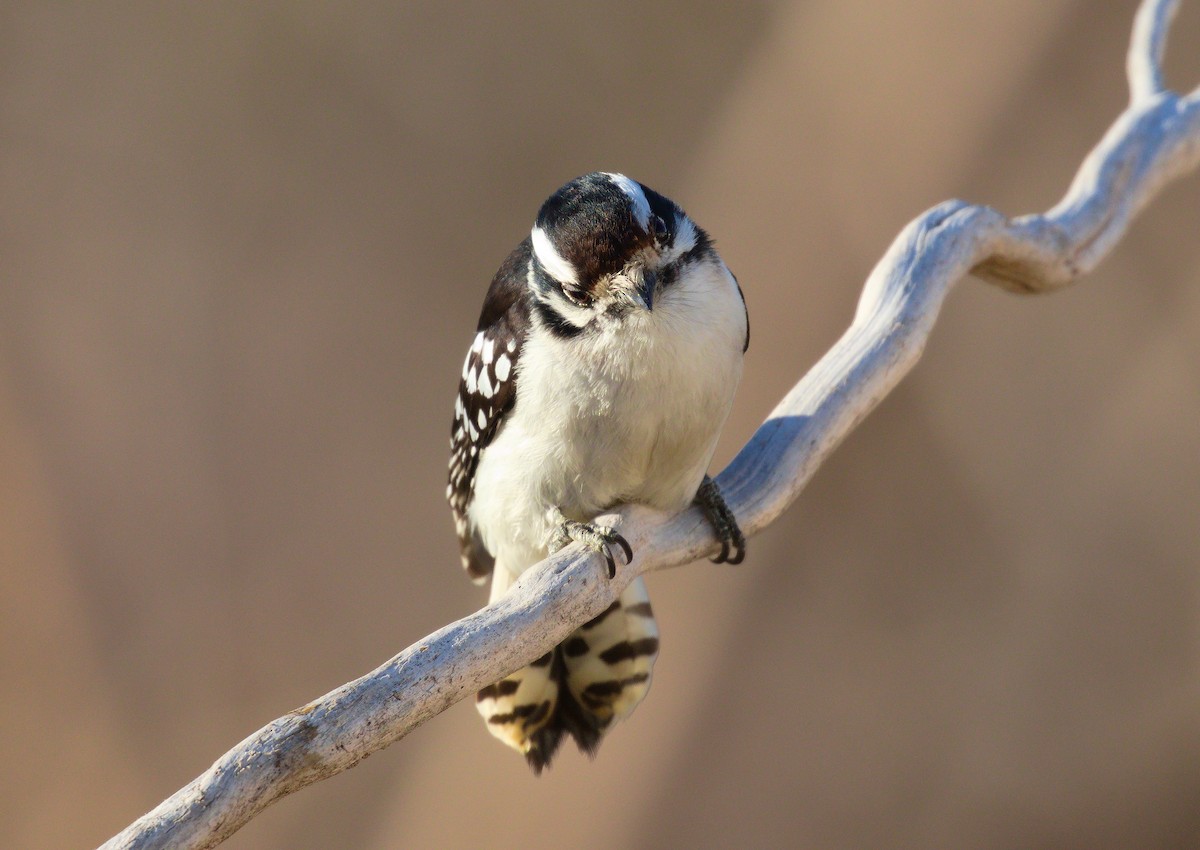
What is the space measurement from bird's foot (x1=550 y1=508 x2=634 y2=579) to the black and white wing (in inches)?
9.6

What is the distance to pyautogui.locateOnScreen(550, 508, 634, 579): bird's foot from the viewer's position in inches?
68.0

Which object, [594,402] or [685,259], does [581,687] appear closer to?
[594,402]

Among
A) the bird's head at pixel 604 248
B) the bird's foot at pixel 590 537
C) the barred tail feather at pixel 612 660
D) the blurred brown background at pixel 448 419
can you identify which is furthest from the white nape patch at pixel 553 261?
the blurred brown background at pixel 448 419

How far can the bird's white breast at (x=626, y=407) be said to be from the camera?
1821 millimetres

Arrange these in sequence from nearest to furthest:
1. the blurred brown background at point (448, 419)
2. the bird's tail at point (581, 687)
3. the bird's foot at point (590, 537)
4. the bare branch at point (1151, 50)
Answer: the bird's foot at point (590, 537) → the bird's tail at point (581, 687) → the bare branch at point (1151, 50) → the blurred brown background at point (448, 419)

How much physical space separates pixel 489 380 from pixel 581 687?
25.8 inches

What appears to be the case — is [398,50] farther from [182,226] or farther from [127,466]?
[127,466]

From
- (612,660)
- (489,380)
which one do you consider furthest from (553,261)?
(612,660)

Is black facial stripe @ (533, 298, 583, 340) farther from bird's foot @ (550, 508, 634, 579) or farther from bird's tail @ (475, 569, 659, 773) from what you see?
bird's tail @ (475, 569, 659, 773)

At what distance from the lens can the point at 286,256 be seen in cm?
339

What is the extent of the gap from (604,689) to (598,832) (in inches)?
54.1

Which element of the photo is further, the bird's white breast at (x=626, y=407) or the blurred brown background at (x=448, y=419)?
the blurred brown background at (x=448, y=419)

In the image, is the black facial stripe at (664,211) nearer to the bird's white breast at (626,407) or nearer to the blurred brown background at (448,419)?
the bird's white breast at (626,407)

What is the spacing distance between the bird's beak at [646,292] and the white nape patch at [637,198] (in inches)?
2.9
